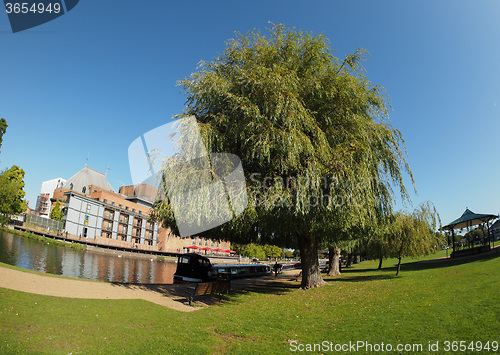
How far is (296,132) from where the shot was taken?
1130cm

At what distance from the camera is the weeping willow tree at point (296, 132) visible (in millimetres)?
11172

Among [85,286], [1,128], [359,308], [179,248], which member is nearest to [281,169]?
[359,308]

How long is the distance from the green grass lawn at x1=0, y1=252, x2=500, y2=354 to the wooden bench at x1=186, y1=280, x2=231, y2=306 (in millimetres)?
1819

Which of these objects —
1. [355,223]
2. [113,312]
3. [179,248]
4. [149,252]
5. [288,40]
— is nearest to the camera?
[113,312]

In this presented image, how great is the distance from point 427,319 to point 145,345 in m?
6.46

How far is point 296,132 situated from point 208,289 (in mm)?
7852

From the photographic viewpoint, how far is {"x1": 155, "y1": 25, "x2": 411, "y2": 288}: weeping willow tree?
11172 millimetres

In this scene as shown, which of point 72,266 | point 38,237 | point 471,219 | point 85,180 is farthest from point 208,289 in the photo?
point 85,180

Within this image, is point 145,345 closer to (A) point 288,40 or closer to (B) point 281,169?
(B) point 281,169

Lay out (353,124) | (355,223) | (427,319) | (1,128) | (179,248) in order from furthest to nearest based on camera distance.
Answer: (179,248), (1,128), (353,124), (355,223), (427,319)

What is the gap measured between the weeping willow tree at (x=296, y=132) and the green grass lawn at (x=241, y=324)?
3491mm

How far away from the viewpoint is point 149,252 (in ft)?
260

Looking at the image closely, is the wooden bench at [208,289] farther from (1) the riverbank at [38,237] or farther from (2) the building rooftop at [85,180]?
(2) the building rooftop at [85,180]

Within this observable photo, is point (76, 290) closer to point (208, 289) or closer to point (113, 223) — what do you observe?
point (208, 289)
